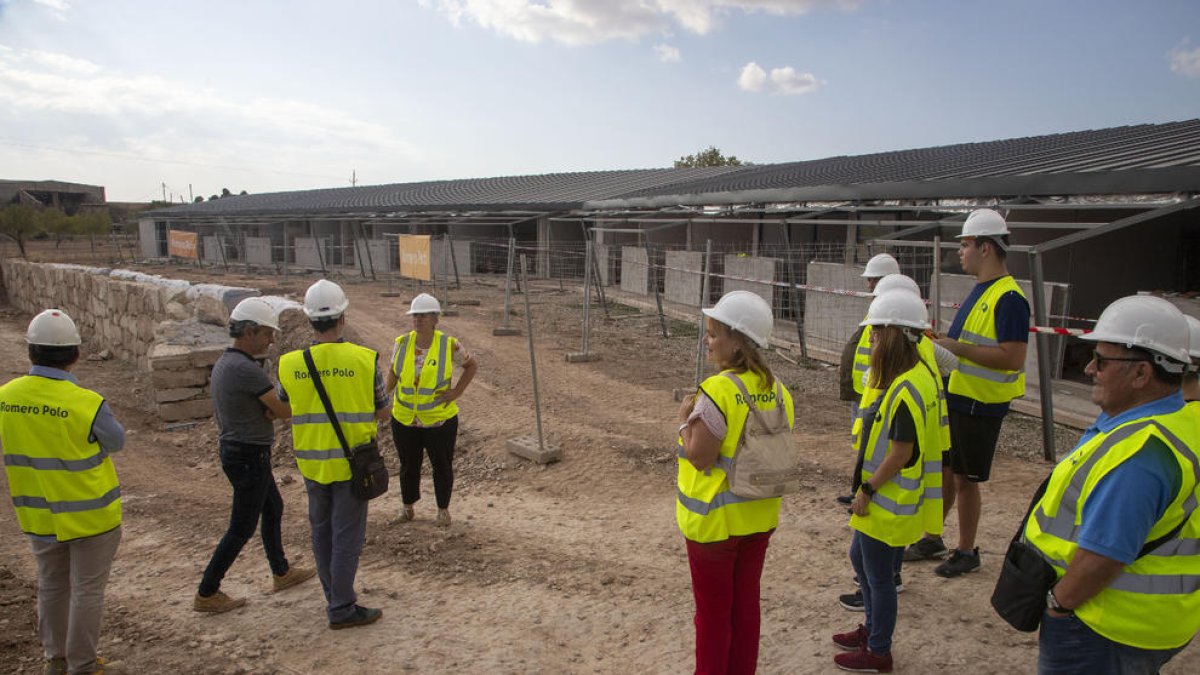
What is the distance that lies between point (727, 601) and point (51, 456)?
3254mm

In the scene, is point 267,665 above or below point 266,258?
below

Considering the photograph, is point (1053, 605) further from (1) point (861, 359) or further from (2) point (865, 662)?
(1) point (861, 359)

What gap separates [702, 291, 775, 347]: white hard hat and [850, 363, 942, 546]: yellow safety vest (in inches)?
29.5

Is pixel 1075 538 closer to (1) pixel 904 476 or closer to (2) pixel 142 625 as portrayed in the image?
(1) pixel 904 476

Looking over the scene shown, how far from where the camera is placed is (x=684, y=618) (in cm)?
425

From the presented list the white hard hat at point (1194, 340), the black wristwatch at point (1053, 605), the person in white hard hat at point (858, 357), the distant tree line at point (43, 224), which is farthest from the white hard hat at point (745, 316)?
the distant tree line at point (43, 224)

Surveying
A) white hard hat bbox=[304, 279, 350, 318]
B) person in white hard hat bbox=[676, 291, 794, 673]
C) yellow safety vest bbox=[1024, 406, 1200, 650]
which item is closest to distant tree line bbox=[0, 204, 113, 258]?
white hard hat bbox=[304, 279, 350, 318]

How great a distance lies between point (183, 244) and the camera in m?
33.8

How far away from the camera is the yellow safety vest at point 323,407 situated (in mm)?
4105

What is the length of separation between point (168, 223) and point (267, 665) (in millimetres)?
42257

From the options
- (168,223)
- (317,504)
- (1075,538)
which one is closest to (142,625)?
(317,504)

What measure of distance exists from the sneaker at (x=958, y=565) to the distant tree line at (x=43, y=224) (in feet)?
151

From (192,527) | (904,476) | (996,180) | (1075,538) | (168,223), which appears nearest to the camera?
(1075,538)

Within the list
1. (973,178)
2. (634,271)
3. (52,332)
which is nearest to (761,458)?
(52,332)
